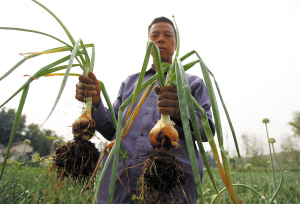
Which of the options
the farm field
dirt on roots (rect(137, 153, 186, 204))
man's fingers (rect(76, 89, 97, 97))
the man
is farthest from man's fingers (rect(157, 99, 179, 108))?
the farm field

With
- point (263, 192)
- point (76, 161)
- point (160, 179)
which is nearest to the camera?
point (160, 179)

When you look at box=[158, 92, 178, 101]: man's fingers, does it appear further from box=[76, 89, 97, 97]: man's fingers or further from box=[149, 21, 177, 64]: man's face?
box=[149, 21, 177, 64]: man's face

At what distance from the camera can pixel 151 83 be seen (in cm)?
86

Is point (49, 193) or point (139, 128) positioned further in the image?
point (139, 128)

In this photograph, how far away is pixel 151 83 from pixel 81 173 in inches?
22.0

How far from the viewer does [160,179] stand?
2.53 feet

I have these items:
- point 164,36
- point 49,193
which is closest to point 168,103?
point 49,193

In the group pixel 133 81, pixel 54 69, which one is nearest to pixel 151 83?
pixel 54 69

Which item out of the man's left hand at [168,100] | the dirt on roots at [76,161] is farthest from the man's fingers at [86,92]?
the man's left hand at [168,100]

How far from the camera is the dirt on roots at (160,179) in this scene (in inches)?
30.6

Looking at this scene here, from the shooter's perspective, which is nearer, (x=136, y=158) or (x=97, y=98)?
(x=97, y=98)

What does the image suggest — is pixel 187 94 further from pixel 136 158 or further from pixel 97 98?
pixel 136 158

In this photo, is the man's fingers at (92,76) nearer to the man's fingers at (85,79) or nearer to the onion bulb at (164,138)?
the man's fingers at (85,79)

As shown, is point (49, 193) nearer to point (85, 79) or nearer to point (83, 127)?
point (83, 127)
